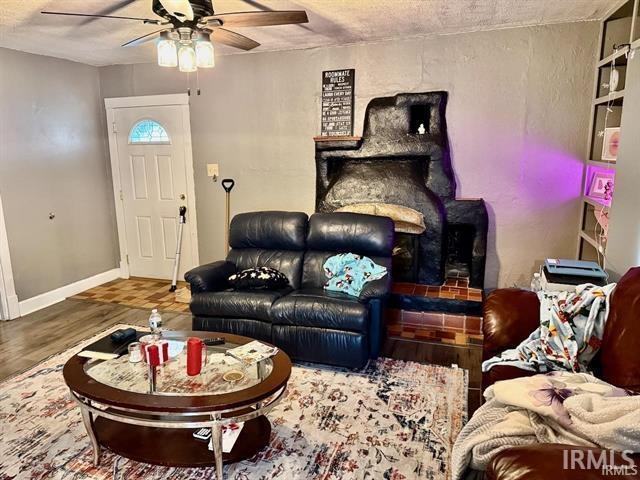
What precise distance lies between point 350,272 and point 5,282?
10.2ft

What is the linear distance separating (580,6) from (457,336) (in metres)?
2.53

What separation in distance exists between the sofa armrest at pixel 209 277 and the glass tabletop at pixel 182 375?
0.98 metres

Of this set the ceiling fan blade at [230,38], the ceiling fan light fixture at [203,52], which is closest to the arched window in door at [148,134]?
the ceiling fan blade at [230,38]

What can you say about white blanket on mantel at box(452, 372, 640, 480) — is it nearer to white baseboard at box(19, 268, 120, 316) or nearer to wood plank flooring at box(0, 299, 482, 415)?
wood plank flooring at box(0, 299, 482, 415)

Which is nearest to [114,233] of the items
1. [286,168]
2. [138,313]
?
[138,313]

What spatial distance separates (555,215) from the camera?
12.3 feet

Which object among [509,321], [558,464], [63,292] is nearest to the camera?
[558,464]

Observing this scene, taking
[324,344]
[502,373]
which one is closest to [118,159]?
[324,344]

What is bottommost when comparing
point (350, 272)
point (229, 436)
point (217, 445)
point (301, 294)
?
point (229, 436)

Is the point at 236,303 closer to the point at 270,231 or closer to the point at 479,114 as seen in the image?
the point at 270,231

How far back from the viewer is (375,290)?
2959 millimetres

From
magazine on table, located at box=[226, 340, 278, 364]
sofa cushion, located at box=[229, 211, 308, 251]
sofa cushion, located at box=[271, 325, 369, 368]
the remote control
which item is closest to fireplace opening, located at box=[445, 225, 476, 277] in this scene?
sofa cushion, located at box=[229, 211, 308, 251]

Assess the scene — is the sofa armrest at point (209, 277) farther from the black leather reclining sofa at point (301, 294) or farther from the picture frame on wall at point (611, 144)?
the picture frame on wall at point (611, 144)

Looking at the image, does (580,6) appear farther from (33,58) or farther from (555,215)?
(33,58)
